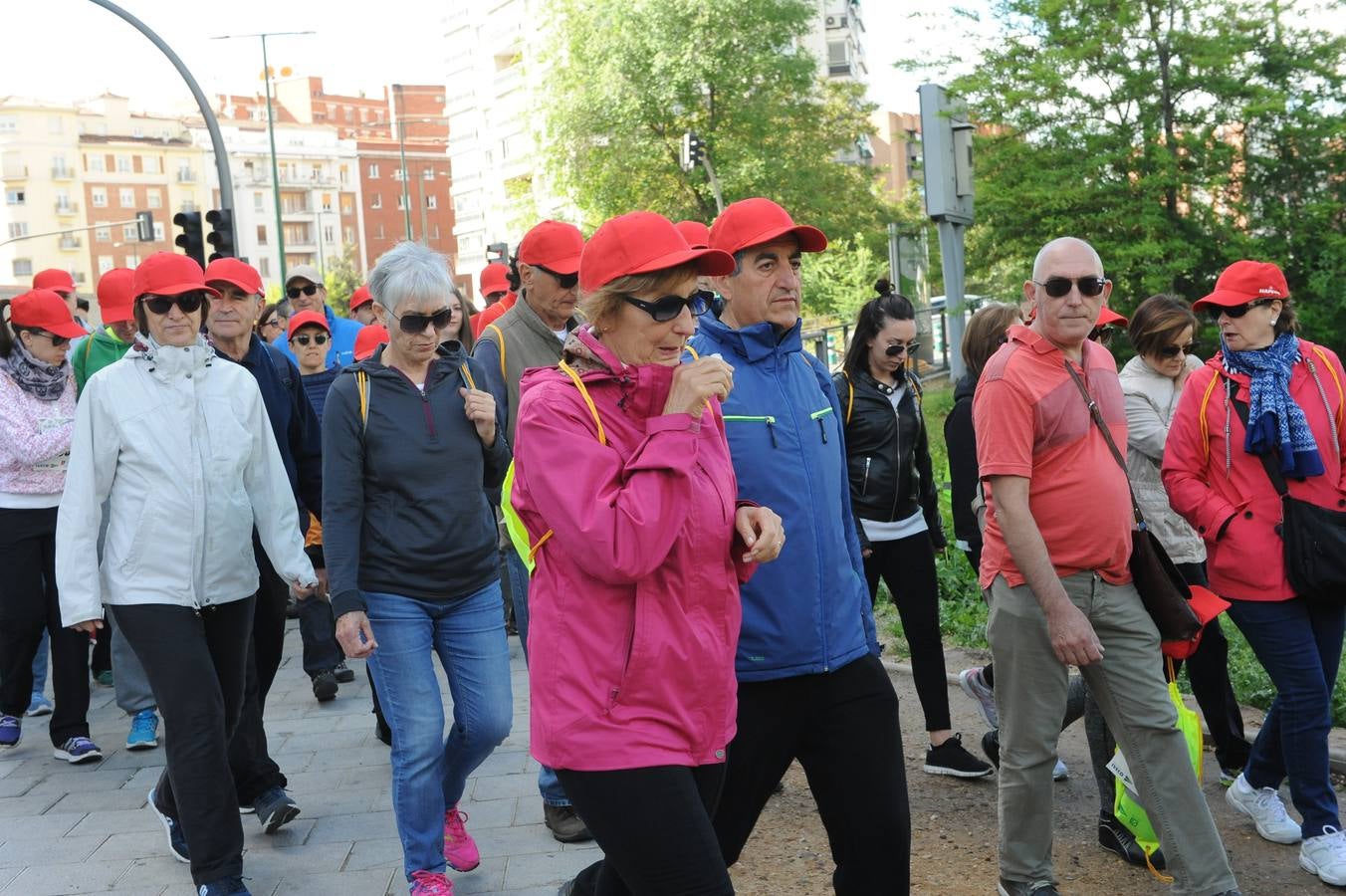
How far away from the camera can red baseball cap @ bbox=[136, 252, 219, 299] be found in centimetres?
491

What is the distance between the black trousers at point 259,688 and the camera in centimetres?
570

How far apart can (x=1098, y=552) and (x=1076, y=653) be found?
326 millimetres

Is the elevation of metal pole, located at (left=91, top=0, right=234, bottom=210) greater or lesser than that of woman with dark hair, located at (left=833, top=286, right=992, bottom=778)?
greater

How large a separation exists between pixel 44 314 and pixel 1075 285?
504cm

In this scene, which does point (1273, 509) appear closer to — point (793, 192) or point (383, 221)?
point (793, 192)

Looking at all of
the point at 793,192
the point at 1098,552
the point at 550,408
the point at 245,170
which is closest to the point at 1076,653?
the point at 1098,552

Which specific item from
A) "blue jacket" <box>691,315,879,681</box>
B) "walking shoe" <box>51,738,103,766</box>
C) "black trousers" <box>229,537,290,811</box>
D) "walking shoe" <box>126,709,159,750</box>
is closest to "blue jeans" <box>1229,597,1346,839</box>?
"blue jacket" <box>691,315,879,681</box>

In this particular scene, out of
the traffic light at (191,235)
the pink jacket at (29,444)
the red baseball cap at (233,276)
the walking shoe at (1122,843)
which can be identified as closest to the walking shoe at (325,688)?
the pink jacket at (29,444)

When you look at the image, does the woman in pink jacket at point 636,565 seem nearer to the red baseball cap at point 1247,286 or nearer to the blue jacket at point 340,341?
the red baseball cap at point 1247,286

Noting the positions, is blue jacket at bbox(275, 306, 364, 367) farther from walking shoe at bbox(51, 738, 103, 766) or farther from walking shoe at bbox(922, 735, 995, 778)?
walking shoe at bbox(922, 735, 995, 778)

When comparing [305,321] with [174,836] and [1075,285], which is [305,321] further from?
[1075,285]

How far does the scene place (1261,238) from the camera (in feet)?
61.7

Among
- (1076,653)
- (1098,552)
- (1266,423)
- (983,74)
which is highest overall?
(983,74)

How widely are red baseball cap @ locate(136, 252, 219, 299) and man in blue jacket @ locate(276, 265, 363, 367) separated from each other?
15.1ft
